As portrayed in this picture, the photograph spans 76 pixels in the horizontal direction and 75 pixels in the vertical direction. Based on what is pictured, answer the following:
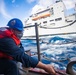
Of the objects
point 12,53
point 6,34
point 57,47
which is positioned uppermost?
point 6,34

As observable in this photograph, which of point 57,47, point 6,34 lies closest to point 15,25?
point 6,34

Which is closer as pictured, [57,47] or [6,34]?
[6,34]

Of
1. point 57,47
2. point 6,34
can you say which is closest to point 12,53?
point 6,34

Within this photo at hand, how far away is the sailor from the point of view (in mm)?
1138

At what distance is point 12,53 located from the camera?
114 cm

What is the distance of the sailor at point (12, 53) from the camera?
1.14 metres

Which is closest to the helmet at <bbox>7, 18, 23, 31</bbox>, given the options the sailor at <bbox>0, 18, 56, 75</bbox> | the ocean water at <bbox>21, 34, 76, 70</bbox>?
the sailor at <bbox>0, 18, 56, 75</bbox>

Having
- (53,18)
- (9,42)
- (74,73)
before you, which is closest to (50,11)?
(53,18)

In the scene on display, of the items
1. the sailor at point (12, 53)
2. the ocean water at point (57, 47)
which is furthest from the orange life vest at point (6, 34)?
the ocean water at point (57, 47)

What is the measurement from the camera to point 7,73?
4.12ft

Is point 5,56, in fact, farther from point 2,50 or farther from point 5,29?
point 5,29

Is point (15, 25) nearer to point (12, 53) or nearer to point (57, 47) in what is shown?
point (12, 53)

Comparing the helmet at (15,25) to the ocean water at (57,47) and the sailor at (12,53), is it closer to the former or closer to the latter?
the sailor at (12,53)

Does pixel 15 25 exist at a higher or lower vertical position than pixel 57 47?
higher
